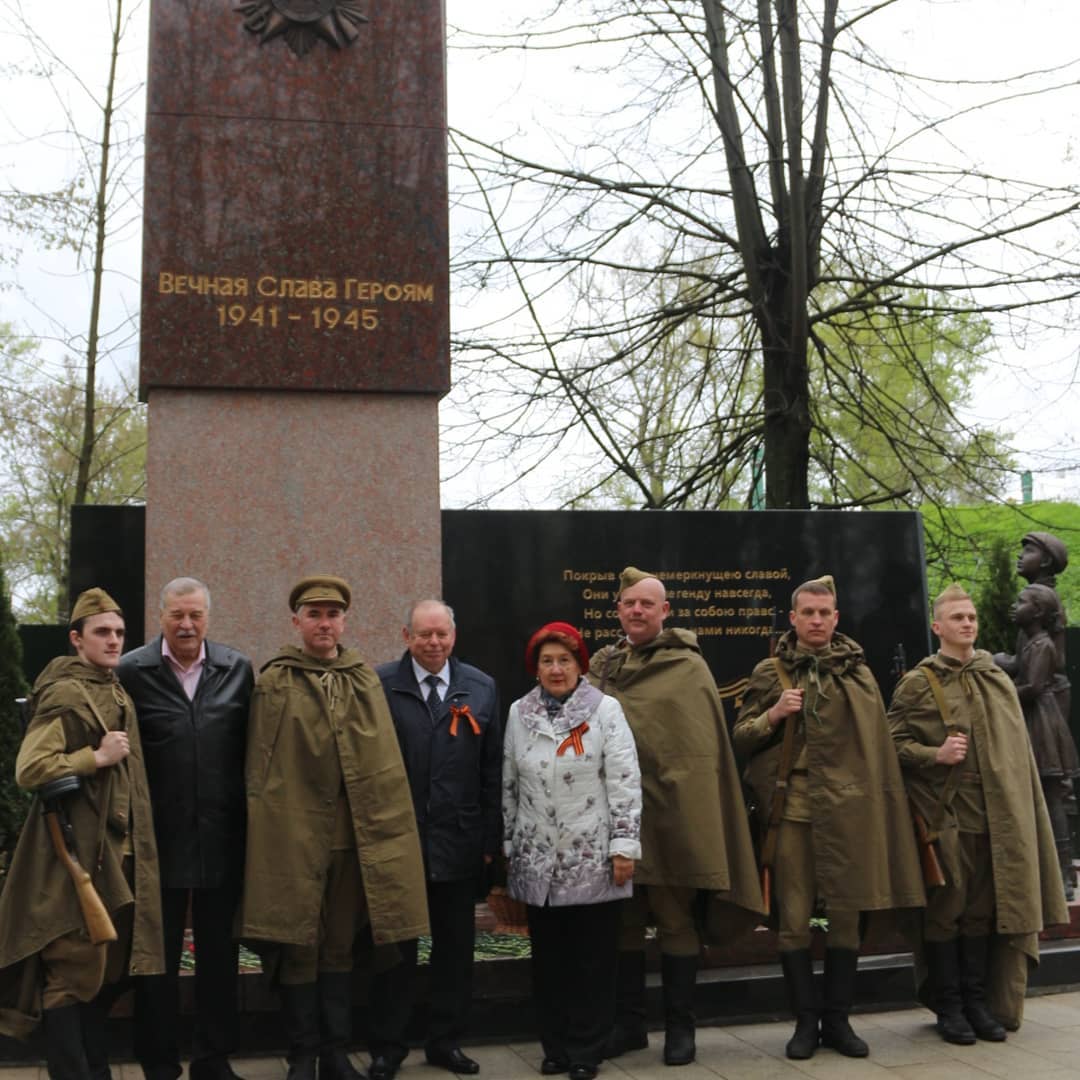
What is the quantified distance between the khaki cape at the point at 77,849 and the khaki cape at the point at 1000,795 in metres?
Result: 3.12

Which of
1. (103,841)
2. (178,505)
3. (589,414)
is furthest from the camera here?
(589,414)

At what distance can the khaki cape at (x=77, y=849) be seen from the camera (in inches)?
182

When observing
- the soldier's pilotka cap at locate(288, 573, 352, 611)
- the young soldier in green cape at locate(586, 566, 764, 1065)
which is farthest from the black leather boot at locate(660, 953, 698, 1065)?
the soldier's pilotka cap at locate(288, 573, 352, 611)

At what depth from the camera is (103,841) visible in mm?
4688

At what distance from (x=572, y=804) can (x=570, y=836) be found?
12cm

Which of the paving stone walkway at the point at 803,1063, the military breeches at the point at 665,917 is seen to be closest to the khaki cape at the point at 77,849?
the paving stone walkway at the point at 803,1063

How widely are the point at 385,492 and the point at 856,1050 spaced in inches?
134

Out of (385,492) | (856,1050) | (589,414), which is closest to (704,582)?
(385,492)

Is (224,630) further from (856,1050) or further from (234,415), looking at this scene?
(856,1050)

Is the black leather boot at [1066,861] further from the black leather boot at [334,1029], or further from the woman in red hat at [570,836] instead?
the black leather boot at [334,1029]

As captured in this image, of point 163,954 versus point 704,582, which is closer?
point 163,954

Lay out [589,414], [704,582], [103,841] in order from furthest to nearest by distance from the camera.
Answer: [589,414] → [704,582] → [103,841]

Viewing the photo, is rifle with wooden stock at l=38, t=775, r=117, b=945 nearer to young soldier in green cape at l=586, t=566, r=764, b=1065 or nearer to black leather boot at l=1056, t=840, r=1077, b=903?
young soldier in green cape at l=586, t=566, r=764, b=1065

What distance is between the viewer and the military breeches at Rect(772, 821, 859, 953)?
224 inches
